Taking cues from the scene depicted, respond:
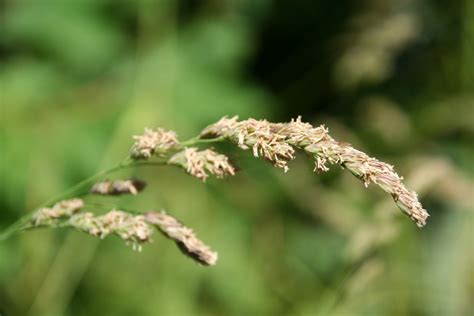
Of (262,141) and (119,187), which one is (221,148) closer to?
(119,187)

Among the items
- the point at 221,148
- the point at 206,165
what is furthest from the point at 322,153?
the point at 221,148

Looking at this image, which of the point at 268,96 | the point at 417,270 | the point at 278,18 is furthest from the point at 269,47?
the point at 417,270

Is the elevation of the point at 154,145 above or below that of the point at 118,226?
above

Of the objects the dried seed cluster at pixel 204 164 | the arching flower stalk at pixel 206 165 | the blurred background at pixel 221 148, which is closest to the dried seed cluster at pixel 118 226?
the arching flower stalk at pixel 206 165

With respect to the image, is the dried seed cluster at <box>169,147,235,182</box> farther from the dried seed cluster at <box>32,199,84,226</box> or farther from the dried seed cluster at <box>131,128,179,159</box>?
the dried seed cluster at <box>32,199,84,226</box>

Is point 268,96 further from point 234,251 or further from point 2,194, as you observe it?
point 2,194

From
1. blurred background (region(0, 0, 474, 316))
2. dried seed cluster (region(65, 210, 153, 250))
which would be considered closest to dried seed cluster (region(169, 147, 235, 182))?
dried seed cluster (region(65, 210, 153, 250))
